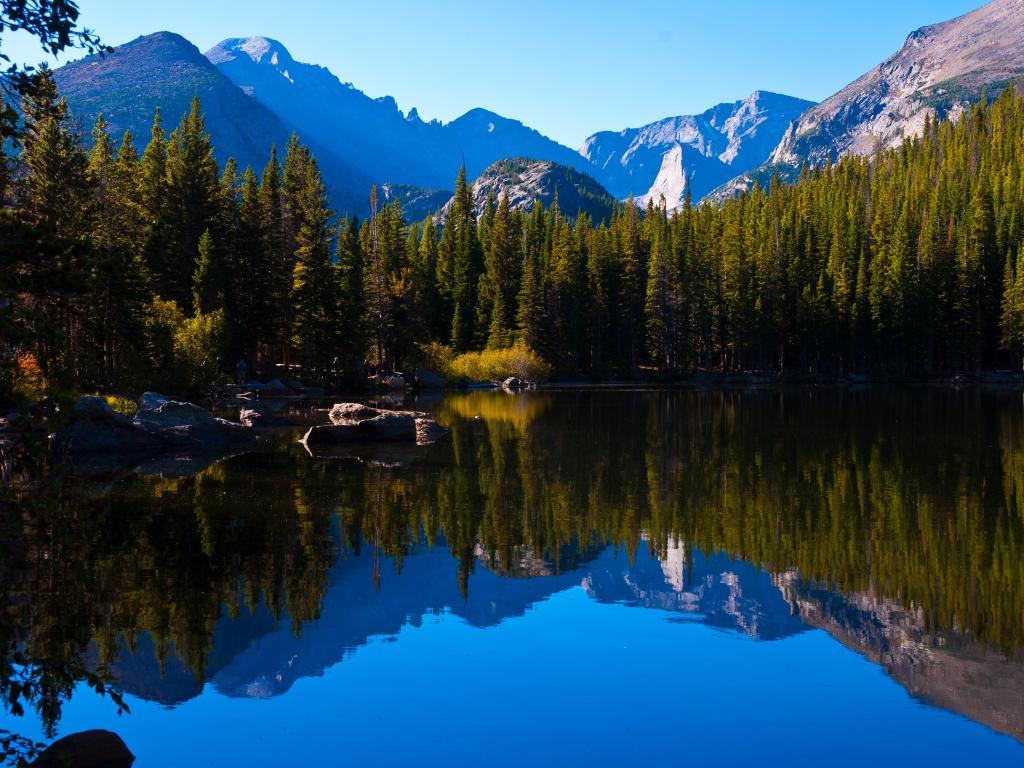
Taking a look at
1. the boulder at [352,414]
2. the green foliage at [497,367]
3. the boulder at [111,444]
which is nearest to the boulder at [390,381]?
the green foliage at [497,367]

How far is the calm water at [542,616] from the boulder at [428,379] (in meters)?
61.5

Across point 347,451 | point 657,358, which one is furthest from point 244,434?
point 657,358

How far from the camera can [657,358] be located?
342 feet

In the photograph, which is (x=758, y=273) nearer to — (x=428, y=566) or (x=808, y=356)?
(x=808, y=356)

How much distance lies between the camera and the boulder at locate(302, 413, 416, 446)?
3441 centimetres

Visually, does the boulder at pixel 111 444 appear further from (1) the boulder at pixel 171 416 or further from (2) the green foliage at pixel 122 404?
(2) the green foliage at pixel 122 404

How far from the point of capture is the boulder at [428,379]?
3410 inches

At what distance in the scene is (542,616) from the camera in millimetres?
12945

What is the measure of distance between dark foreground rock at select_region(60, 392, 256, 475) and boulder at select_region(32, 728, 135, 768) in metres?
19.5

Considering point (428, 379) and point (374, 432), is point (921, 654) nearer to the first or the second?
point (374, 432)

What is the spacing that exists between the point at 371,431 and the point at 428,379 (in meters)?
52.1

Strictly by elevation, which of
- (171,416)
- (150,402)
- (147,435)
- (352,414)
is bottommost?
(147,435)

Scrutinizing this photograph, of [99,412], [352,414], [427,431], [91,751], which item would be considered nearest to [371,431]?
[427,431]

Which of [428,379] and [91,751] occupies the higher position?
[428,379]
